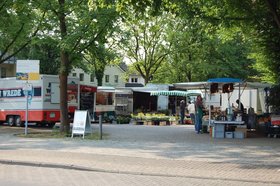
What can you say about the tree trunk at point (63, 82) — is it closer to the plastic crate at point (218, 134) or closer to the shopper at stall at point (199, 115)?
the shopper at stall at point (199, 115)

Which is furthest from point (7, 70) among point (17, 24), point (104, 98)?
point (17, 24)

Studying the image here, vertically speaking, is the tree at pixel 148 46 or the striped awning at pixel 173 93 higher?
the tree at pixel 148 46

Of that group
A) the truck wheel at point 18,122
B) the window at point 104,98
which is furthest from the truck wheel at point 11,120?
the window at point 104,98

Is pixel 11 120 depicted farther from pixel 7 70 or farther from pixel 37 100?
pixel 7 70

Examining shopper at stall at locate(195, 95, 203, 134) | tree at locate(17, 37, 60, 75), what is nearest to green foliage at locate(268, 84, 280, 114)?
shopper at stall at locate(195, 95, 203, 134)

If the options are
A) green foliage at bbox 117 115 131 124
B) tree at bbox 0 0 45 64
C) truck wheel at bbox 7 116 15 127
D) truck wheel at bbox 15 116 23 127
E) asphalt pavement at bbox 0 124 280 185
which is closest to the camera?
asphalt pavement at bbox 0 124 280 185

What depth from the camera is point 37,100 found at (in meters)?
28.5

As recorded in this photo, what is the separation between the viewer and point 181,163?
1309 cm

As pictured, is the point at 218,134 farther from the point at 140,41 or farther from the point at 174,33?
the point at 140,41

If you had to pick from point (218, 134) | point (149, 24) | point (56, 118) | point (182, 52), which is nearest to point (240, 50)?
point (182, 52)

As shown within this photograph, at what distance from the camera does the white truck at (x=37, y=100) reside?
2844 centimetres

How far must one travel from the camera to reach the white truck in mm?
28438

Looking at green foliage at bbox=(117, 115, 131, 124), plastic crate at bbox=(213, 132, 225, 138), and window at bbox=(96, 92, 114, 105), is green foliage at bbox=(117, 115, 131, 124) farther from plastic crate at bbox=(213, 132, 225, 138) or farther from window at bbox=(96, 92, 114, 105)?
plastic crate at bbox=(213, 132, 225, 138)

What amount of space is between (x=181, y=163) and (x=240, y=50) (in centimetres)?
4211
